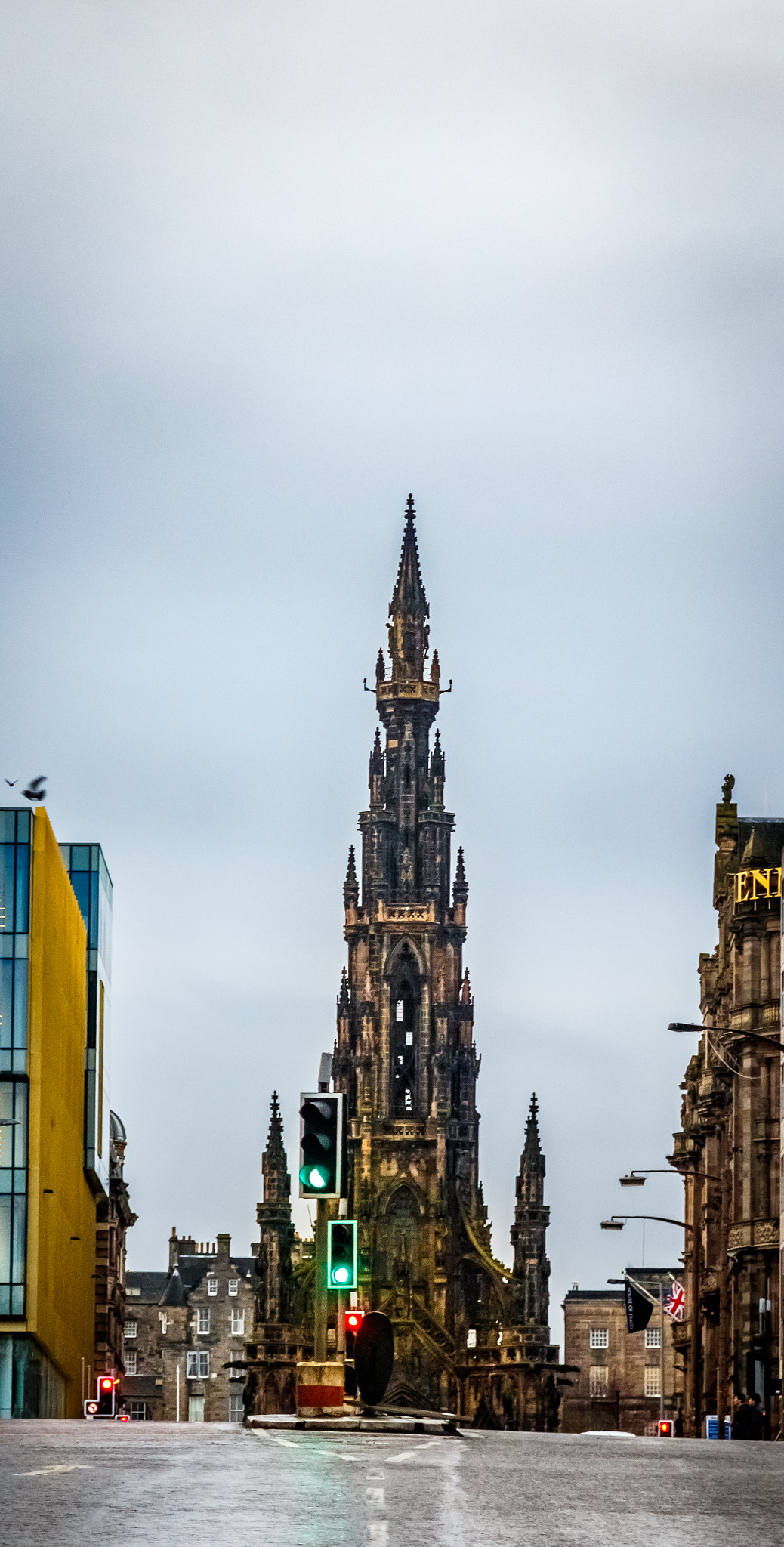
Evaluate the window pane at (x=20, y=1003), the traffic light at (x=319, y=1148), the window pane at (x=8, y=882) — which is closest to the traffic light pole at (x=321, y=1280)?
the traffic light at (x=319, y=1148)

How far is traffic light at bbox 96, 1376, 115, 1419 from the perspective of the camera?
101000 millimetres

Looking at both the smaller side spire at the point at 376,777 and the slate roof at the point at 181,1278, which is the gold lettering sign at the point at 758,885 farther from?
the slate roof at the point at 181,1278

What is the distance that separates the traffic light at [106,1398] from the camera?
3976 inches

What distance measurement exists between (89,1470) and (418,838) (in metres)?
138

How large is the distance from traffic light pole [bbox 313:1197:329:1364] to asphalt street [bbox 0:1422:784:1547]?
489 centimetres

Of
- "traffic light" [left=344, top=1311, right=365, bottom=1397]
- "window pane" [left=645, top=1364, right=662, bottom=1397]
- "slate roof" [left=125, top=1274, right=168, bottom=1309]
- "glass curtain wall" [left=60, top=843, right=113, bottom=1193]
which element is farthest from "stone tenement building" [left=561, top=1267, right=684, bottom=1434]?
"traffic light" [left=344, top=1311, right=365, bottom=1397]

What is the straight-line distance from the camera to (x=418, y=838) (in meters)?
159

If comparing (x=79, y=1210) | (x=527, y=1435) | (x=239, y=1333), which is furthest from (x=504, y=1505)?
(x=239, y=1333)

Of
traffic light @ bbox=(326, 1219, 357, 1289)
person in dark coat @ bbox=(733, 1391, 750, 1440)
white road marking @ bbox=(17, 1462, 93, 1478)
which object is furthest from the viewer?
person in dark coat @ bbox=(733, 1391, 750, 1440)

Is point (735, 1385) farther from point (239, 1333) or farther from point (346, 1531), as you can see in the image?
point (239, 1333)

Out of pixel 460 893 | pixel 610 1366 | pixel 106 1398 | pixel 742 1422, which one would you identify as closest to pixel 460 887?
pixel 460 893

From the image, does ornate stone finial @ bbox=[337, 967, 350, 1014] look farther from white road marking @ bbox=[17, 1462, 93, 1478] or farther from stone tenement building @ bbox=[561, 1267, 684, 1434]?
white road marking @ bbox=[17, 1462, 93, 1478]

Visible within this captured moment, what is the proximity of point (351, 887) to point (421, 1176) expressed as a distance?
16.5 m

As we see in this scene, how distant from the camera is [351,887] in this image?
518 feet
